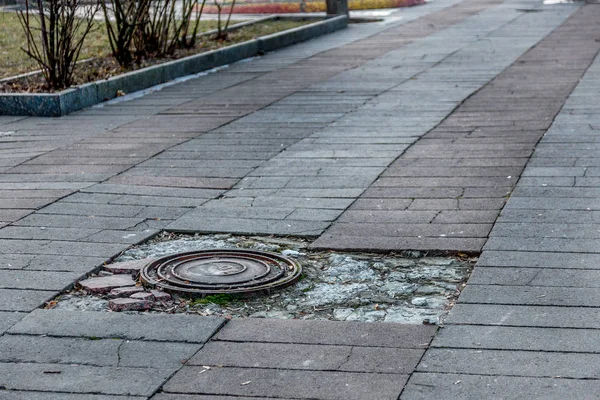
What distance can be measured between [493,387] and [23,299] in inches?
93.7

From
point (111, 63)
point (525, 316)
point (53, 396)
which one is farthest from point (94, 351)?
point (111, 63)

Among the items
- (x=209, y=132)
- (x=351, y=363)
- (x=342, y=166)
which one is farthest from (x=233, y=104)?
(x=351, y=363)

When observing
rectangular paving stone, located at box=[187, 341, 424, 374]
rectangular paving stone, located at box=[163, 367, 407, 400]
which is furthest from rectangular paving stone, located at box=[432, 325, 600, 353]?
rectangular paving stone, located at box=[163, 367, 407, 400]

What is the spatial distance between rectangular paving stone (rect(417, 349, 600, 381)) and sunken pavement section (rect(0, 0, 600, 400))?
0.04 feet

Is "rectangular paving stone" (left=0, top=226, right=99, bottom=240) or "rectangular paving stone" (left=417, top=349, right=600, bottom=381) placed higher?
"rectangular paving stone" (left=0, top=226, right=99, bottom=240)

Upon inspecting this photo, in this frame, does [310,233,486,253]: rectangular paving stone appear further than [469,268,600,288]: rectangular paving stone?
Yes

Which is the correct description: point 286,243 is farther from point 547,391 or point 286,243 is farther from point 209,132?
point 209,132

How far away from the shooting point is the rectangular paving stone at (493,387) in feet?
12.9

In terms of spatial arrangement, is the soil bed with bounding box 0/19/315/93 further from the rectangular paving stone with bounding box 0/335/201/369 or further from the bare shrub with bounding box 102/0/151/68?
the rectangular paving stone with bounding box 0/335/201/369

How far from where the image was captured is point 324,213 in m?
6.73

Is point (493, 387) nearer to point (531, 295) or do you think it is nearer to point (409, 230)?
point (531, 295)

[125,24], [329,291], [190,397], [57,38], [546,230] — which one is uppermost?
[57,38]

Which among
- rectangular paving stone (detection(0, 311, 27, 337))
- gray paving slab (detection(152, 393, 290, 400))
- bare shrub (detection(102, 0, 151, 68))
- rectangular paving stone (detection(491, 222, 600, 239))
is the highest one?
bare shrub (detection(102, 0, 151, 68))

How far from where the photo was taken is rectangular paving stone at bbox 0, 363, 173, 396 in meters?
4.08
